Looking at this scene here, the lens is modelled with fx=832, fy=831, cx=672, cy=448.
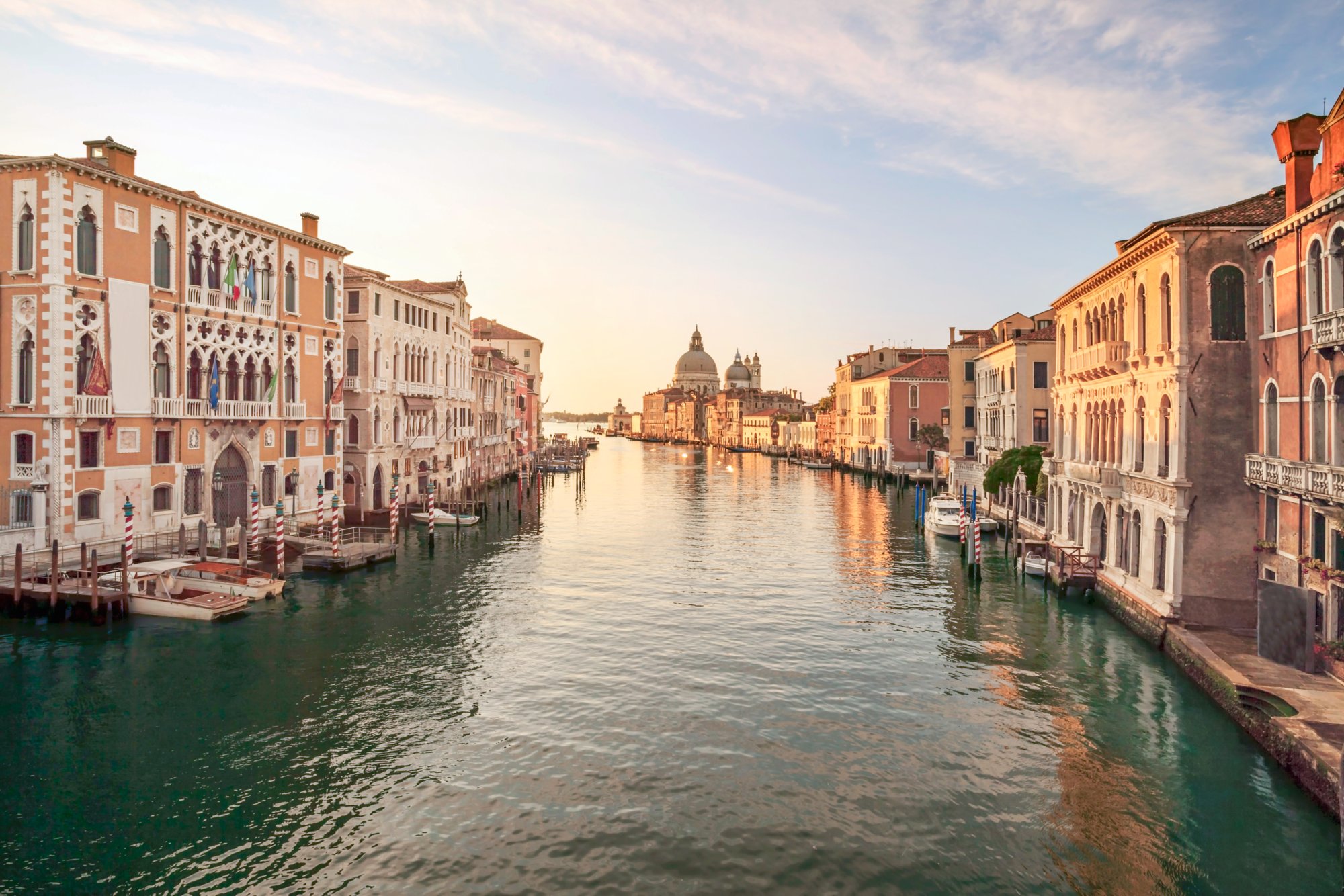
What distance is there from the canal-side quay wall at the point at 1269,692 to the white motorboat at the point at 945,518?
19.1m

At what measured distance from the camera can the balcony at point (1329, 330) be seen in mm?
14242

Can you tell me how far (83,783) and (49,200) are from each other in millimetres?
18490

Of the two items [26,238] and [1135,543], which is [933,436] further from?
[26,238]

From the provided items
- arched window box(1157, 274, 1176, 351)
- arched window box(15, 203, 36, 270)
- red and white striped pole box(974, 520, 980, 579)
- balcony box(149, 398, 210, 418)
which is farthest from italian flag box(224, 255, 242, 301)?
arched window box(1157, 274, 1176, 351)

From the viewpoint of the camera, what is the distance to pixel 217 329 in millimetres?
29328

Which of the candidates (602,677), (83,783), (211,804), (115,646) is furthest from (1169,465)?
(115,646)

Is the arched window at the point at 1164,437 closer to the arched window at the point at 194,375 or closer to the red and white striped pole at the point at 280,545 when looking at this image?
the red and white striped pole at the point at 280,545

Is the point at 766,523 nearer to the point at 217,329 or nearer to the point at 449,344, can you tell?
the point at 449,344

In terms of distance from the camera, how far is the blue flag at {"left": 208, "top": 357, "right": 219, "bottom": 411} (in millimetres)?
28938

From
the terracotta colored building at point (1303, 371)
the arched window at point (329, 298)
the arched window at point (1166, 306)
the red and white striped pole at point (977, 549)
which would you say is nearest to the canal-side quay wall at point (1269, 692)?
the terracotta colored building at point (1303, 371)

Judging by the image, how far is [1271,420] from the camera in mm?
17281

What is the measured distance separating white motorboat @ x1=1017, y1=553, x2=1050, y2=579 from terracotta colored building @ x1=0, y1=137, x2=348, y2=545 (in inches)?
1084

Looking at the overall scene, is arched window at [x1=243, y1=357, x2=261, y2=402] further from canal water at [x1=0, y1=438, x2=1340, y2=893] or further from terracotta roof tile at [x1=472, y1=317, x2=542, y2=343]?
terracotta roof tile at [x1=472, y1=317, x2=542, y2=343]

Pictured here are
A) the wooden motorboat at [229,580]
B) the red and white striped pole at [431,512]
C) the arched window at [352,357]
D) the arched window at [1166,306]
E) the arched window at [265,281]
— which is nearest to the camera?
the arched window at [1166,306]
